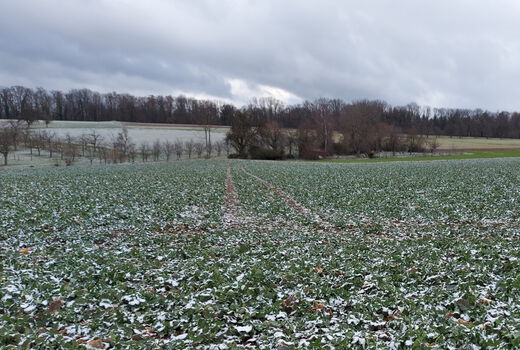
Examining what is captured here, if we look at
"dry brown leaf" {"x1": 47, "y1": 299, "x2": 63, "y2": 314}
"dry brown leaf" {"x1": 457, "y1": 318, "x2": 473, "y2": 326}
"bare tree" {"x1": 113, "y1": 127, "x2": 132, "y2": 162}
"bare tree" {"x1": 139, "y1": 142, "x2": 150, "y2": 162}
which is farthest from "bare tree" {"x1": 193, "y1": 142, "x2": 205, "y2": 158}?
"dry brown leaf" {"x1": 457, "y1": 318, "x2": 473, "y2": 326}

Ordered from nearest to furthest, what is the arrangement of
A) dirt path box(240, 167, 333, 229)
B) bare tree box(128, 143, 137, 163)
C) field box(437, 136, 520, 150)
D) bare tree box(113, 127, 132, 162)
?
dirt path box(240, 167, 333, 229) → bare tree box(113, 127, 132, 162) → bare tree box(128, 143, 137, 163) → field box(437, 136, 520, 150)

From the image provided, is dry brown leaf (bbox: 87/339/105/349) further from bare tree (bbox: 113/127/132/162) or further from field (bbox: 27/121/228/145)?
field (bbox: 27/121/228/145)

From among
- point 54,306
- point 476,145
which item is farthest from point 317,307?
point 476,145

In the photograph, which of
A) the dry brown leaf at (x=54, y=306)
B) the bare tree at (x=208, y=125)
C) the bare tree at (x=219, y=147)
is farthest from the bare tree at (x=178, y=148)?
the dry brown leaf at (x=54, y=306)

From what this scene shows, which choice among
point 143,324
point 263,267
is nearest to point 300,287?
point 263,267

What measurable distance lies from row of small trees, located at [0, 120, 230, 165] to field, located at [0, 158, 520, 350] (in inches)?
2660

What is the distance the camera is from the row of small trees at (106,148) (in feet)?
262

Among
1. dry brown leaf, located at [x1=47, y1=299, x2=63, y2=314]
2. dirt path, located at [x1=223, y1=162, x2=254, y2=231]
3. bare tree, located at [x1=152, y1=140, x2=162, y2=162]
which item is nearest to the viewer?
dry brown leaf, located at [x1=47, y1=299, x2=63, y2=314]

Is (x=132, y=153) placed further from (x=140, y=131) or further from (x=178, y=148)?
(x=140, y=131)

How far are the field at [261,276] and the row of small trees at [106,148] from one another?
67.6 meters

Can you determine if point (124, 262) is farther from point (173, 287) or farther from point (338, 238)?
point (338, 238)

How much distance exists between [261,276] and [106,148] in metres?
86.7

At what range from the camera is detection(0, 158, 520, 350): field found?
5.76 metres

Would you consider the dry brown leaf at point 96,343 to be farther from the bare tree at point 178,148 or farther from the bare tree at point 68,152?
the bare tree at point 178,148
